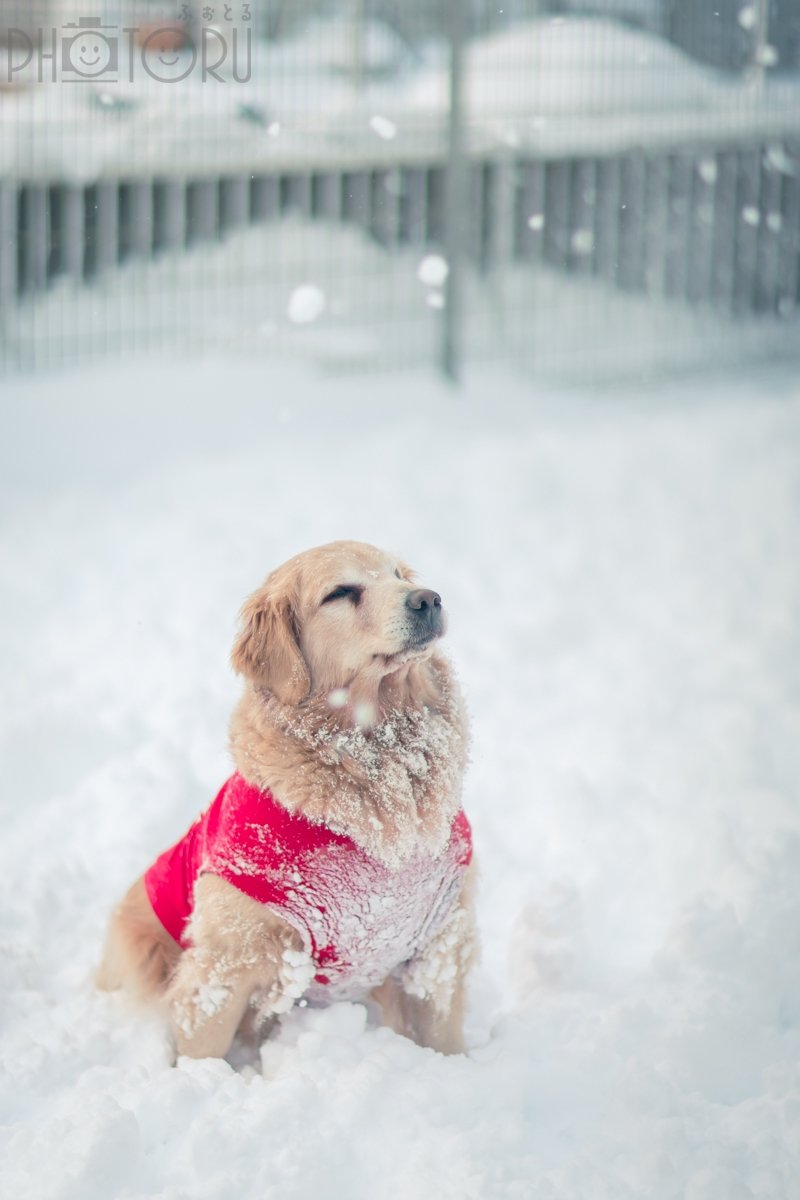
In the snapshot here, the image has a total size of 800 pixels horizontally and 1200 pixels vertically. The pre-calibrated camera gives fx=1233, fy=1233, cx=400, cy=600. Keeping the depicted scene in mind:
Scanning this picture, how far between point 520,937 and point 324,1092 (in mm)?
861

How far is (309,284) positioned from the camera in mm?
6926

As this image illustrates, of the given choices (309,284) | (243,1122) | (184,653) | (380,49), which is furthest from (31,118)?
(243,1122)

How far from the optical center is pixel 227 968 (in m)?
2.57

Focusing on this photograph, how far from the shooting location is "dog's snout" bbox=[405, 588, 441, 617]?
2.58 m

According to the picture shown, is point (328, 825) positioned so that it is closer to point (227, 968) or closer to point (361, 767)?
point (361, 767)

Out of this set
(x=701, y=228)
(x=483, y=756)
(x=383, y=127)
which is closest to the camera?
(x=483, y=756)

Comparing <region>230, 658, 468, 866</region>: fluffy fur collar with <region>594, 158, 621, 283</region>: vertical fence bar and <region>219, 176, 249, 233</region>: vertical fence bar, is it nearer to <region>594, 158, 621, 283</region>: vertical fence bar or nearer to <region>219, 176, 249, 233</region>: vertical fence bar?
<region>219, 176, 249, 233</region>: vertical fence bar

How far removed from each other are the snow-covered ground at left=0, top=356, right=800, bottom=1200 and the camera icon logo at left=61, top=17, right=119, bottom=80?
1613mm

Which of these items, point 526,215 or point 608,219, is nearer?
point 526,215

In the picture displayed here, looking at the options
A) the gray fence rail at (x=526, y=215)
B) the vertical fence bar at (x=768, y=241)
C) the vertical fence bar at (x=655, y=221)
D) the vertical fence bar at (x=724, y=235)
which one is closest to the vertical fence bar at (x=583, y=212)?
the gray fence rail at (x=526, y=215)

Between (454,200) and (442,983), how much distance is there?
4.98 meters

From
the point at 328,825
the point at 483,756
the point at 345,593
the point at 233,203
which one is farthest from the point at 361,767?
the point at 233,203

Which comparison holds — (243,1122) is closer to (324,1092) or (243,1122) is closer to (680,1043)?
(324,1092)

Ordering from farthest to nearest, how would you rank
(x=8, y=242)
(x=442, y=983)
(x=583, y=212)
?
1. (x=583, y=212)
2. (x=8, y=242)
3. (x=442, y=983)
